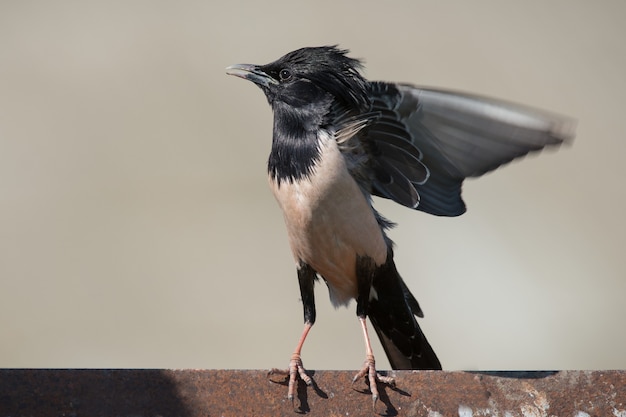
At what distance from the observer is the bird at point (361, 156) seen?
16.3ft

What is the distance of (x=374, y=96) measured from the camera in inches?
205

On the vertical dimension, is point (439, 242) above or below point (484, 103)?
A: below

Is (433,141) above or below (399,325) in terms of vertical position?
above

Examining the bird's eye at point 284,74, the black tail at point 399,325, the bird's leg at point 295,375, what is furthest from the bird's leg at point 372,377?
the bird's eye at point 284,74

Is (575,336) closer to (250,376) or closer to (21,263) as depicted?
(21,263)

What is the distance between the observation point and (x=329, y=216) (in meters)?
4.95

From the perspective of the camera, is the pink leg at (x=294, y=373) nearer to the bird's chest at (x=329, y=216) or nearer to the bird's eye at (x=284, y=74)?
the bird's chest at (x=329, y=216)

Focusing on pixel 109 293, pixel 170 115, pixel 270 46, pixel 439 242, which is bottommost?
pixel 109 293

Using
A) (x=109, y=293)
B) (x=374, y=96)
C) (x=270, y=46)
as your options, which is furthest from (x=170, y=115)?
(x=374, y=96)

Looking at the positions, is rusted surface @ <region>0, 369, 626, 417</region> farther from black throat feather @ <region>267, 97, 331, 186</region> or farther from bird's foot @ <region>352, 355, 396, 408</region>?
black throat feather @ <region>267, 97, 331, 186</region>

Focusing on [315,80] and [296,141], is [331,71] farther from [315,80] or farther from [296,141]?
[296,141]

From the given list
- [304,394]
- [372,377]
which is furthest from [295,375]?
[372,377]

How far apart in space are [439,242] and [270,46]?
2718mm

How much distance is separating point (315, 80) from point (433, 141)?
664mm
